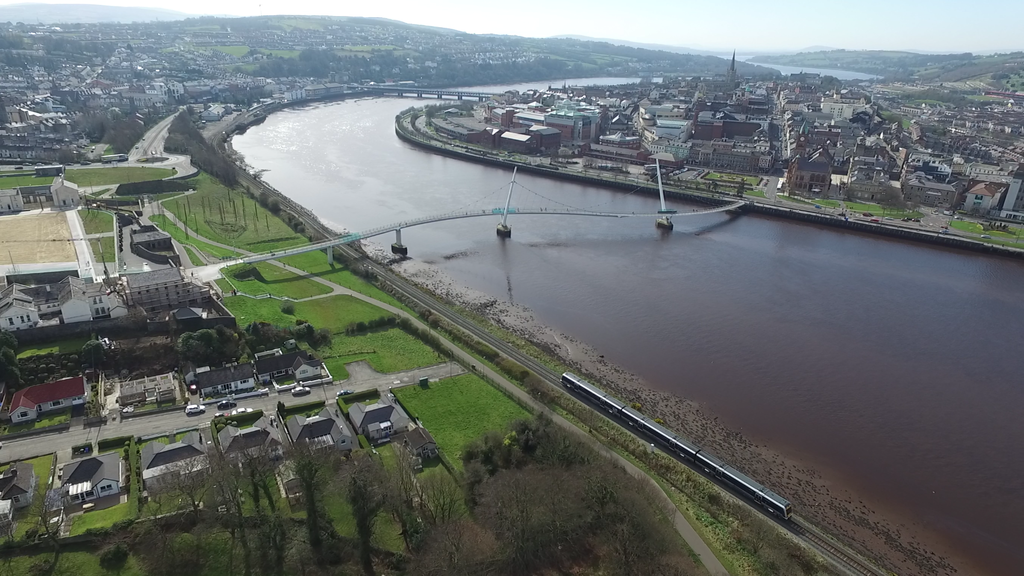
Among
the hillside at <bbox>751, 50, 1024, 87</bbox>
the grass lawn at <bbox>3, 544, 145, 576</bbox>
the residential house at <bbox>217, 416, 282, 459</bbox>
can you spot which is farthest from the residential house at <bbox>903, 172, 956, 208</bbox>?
the hillside at <bbox>751, 50, 1024, 87</bbox>

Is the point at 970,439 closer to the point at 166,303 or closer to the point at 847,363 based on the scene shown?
the point at 847,363

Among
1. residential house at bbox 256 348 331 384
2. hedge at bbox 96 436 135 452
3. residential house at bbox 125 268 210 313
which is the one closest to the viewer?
hedge at bbox 96 436 135 452

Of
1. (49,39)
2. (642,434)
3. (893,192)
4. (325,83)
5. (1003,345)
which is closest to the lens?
(642,434)

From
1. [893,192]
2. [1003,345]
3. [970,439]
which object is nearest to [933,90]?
[893,192]

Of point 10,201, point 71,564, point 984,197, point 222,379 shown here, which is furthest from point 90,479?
point 984,197

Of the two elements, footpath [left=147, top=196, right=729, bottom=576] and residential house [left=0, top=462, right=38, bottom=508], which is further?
footpath [left=147, top=196, right=729, bottom=576]

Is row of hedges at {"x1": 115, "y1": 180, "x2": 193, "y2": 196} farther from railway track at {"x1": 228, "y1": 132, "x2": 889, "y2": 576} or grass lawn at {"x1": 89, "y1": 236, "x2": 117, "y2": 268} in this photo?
grass lawn at {"x1": 89, "y1": 236, "x2": 117, "y2": 268}
